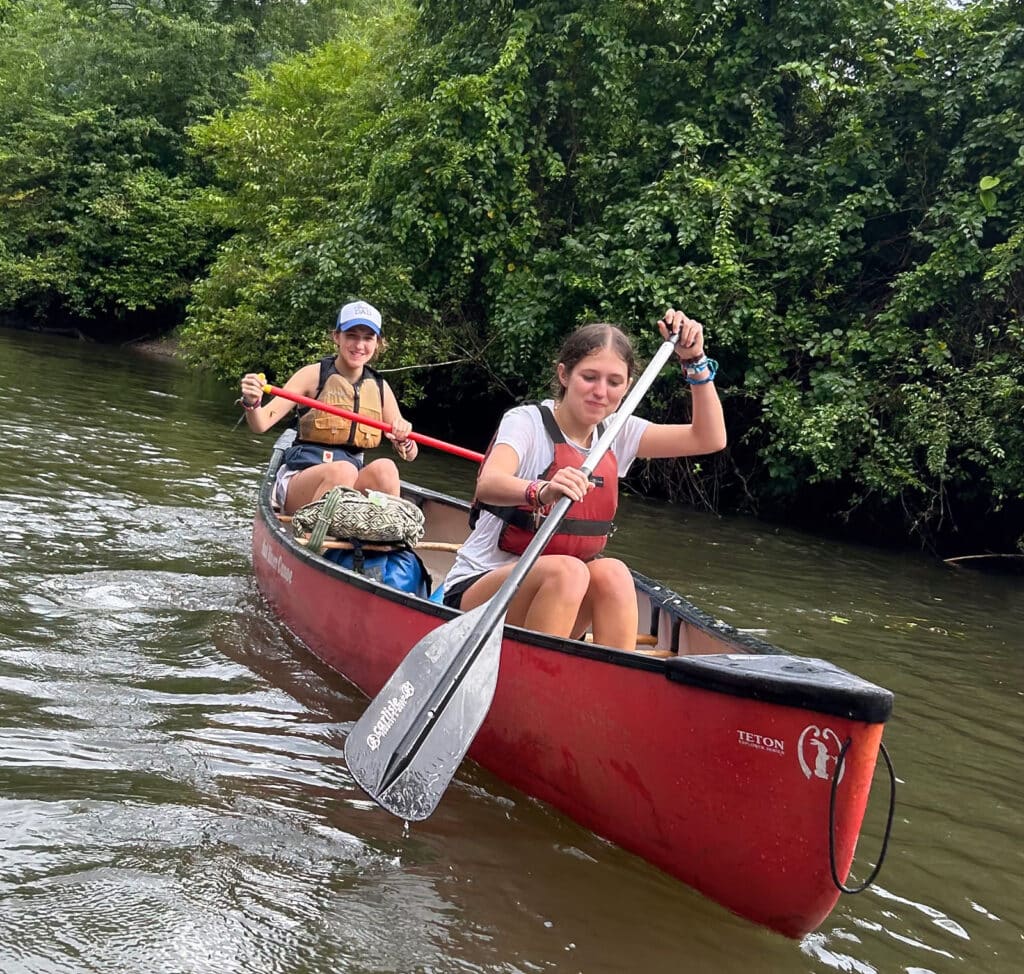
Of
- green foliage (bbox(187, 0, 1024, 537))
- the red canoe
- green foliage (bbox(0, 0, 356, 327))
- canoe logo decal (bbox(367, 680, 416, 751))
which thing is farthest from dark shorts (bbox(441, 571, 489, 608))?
green foliage (bbox(0, 0, 356, 327))

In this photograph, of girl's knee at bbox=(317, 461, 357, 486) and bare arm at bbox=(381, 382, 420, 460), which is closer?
girl's knee at bbox=(317, 461, 357, 486)

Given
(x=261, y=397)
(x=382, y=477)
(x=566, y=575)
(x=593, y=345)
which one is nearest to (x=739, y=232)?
(x=382, y=477)

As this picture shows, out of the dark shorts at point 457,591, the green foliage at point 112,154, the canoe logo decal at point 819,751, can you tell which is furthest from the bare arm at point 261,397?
the green foliage at point 112,154

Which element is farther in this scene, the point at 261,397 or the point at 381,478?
the point at 381,478

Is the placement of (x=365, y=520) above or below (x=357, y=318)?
below

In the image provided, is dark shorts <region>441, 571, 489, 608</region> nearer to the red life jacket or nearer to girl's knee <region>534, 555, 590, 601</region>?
the red life jacket

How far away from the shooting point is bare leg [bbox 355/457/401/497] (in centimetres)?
532

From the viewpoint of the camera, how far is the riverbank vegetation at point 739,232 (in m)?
8.79

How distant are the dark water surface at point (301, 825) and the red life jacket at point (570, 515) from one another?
0.81 metres

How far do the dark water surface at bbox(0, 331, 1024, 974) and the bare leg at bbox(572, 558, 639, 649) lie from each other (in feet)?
1.91

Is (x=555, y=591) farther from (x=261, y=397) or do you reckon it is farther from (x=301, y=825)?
(x=261, y=397)

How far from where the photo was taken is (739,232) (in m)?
9.97

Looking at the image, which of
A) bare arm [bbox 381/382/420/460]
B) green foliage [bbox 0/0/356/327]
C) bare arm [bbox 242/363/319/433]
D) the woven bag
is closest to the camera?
the woven bag

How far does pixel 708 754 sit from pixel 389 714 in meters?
0.97
